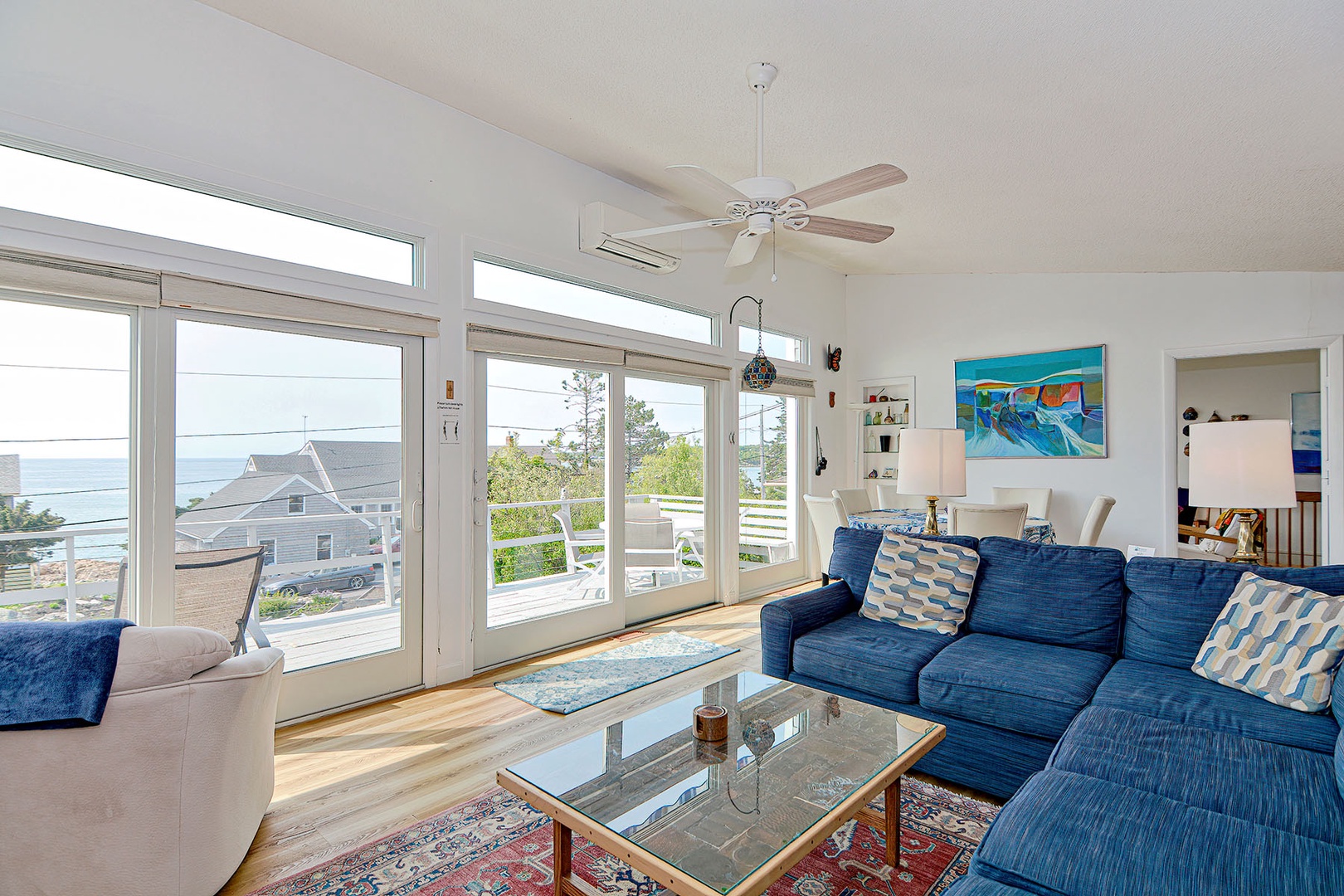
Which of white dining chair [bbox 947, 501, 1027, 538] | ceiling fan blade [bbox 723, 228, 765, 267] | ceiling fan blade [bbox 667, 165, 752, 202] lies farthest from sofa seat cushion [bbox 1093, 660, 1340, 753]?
ceiling fan blade [bbox 723, 228, 765, 267]

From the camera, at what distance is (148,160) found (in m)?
2.72

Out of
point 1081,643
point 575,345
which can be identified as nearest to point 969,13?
point 1081,643

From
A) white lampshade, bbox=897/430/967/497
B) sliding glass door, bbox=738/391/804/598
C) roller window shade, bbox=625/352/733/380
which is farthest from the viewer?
sliding glass door, bbox=738/391/804/598

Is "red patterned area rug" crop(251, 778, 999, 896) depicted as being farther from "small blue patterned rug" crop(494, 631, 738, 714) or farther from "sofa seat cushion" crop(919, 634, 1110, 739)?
"small blue patterned rug" crop(494, 631, 738, 714)

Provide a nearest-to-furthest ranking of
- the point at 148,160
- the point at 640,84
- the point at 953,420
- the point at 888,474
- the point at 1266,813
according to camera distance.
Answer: the point at 1266,813
the point at 148,160
the point at 640,84
the point at 953,420
the point at 888,474

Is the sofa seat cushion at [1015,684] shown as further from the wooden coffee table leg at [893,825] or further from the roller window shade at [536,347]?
the roller window shade at [536,347]

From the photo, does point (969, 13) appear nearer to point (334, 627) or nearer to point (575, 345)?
point (575, 345)

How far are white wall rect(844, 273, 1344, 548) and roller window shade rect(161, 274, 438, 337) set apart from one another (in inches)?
182

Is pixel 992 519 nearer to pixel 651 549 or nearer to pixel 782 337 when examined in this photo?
pixel 651 549

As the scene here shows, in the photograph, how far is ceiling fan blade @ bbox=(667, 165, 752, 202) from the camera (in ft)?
8.34

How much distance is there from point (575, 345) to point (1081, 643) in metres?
3.09

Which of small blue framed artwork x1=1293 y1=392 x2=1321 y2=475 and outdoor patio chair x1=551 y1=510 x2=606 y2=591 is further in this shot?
small blue framed artwork x1=1293 y1=392 x2=1321 y2=475

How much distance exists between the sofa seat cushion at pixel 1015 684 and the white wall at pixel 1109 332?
3.32 meters

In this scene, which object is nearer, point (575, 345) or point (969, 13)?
point (969, 13)
